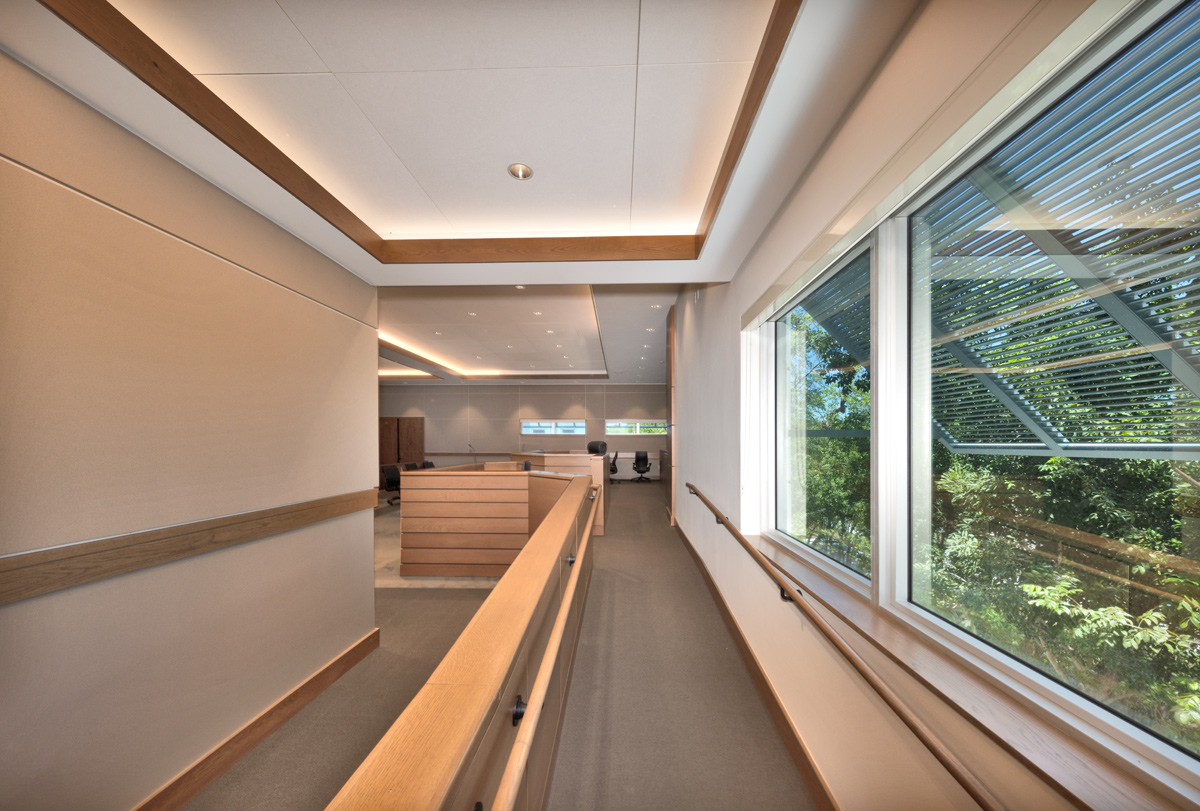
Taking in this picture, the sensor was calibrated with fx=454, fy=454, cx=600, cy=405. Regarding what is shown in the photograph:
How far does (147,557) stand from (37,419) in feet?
2.12

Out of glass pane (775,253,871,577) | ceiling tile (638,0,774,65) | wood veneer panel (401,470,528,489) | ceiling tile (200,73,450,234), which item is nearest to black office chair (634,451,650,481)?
wood veneer panel (401,470,528,489)

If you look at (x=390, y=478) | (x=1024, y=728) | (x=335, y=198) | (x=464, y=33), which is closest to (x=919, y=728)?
(x=1024, y=728)

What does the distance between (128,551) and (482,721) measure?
1918mm

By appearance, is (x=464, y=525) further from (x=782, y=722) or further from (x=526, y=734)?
(x=526, y=734)

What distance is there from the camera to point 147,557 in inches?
71.9

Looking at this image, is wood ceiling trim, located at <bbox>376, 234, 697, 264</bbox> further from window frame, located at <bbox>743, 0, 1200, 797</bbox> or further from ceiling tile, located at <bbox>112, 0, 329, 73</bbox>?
ceiling tile, located at <bbox>112, 0, 329, 73</bbox>

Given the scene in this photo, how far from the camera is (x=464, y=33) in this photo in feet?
5.18

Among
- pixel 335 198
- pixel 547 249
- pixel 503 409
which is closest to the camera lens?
pixel 335 198

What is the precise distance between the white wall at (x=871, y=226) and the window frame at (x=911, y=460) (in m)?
0.06

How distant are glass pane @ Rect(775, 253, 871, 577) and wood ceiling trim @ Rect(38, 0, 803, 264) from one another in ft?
2.42

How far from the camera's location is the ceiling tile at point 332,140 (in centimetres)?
186

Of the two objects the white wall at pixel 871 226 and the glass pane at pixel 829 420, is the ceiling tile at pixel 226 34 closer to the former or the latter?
the white wall at pixel 871 226

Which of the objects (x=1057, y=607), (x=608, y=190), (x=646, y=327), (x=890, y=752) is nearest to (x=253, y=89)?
(x=608, y=190)

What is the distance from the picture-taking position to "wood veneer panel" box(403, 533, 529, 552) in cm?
483
